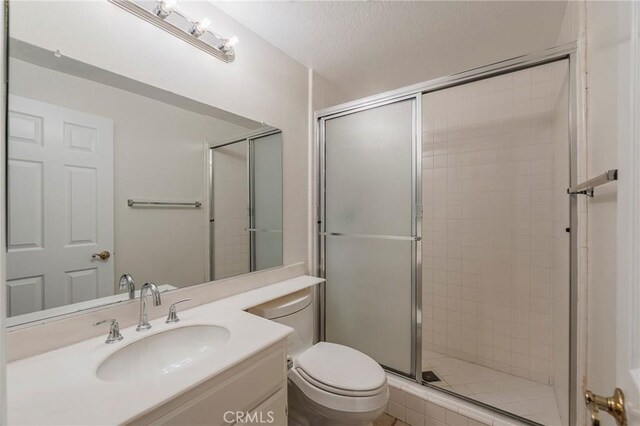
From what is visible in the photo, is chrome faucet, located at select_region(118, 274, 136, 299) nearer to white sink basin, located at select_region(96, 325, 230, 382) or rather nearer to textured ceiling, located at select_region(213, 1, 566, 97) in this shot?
white sink basin, located at select_region(96, 325, 230, 382)

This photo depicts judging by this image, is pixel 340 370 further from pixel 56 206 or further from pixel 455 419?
pixel 56 206

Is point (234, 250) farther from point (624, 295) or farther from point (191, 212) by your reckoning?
point (624, 295)

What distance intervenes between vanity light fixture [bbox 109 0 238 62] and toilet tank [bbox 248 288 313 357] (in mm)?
1346

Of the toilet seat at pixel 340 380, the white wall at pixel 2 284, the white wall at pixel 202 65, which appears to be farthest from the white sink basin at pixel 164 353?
the white wall at pixel 202 65

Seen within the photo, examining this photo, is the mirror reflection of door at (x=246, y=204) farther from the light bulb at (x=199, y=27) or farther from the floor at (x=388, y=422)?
the floor at (x=388, y=422)

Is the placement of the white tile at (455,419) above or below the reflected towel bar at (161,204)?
below

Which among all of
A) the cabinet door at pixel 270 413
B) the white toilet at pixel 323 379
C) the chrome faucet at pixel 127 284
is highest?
the chrome faucet at pixel 127 284

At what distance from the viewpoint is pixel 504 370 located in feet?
6.81

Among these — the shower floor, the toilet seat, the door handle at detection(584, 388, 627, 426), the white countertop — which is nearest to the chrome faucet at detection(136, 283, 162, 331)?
the white countertop

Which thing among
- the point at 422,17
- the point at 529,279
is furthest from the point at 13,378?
the point at 529,279

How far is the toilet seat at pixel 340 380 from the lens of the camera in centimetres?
121

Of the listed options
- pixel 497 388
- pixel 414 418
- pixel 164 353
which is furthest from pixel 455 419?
pixel 164 353

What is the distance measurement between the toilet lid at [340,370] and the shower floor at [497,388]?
802 millimetres

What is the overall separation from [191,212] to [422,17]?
65.3 inches
